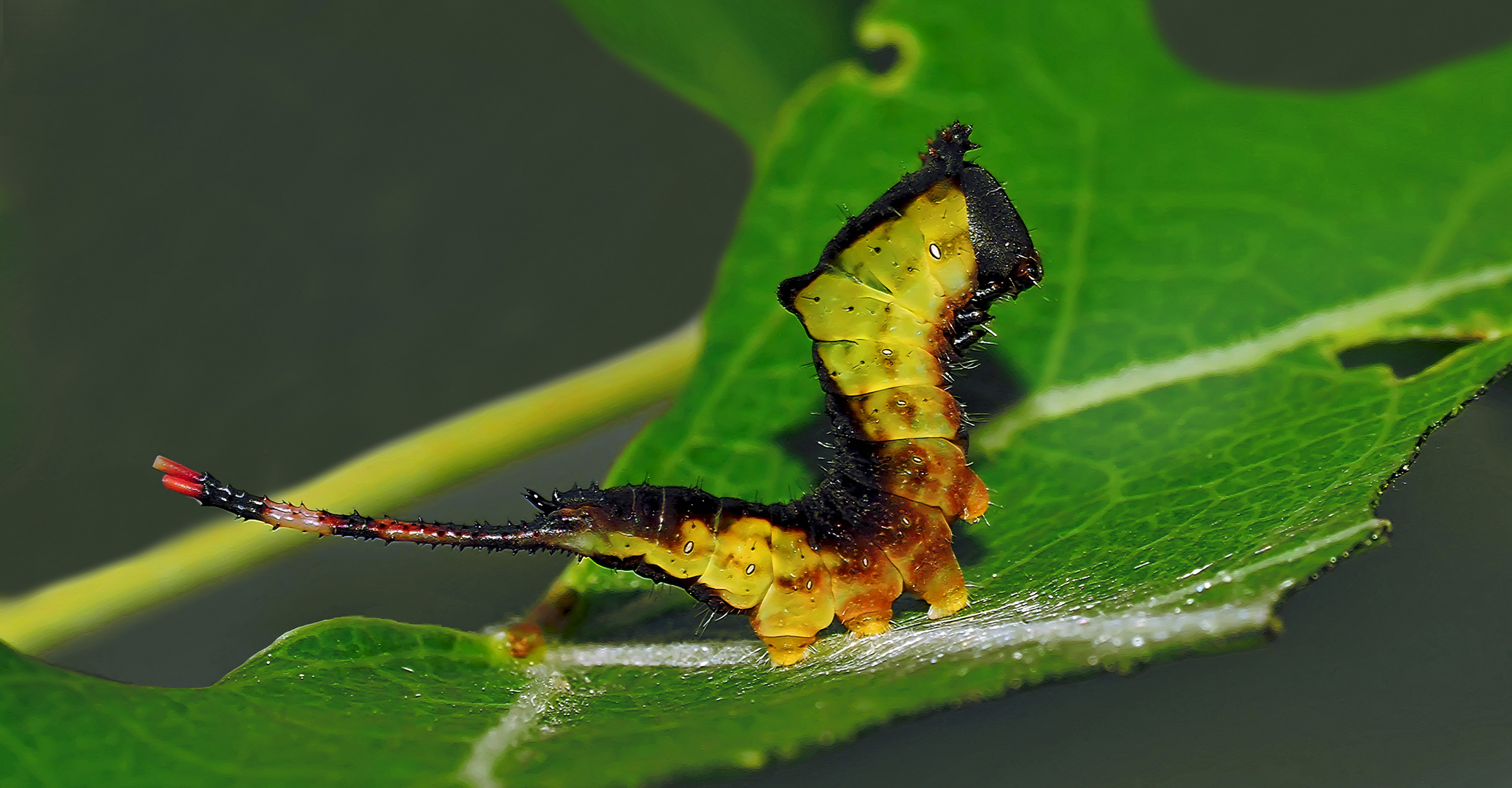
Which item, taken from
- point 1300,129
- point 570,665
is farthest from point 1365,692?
point 570,665

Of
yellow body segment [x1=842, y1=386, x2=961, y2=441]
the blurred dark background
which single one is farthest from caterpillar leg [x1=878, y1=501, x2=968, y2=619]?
the blurred dark background

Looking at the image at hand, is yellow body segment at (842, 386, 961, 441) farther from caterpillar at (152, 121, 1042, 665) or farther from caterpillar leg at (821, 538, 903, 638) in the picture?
caterpillar leg at (821, 538, 903, 638)

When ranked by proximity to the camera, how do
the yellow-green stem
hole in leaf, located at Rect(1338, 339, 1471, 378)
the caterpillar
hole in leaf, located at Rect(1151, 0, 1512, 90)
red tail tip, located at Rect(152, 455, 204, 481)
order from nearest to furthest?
red tail tip, located at Rect(152, 455, 204, 481) < the caterpillar < hole in leaf, located at Rect(1338, 339, 1471, 378) < the yellow-green stem < hole in leaf, located at Rect(1151, 0, 1512, 90)

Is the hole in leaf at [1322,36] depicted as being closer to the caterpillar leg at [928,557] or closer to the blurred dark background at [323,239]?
the blurred dark background at [323,239]

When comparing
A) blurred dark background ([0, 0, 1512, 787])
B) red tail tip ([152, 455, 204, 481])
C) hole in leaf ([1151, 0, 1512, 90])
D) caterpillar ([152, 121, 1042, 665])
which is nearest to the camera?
red tail tip ([152, 455, 204, 481])

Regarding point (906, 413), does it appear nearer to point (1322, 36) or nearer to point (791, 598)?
point (791, 598)

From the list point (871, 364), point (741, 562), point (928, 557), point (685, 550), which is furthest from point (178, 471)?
point (928, 557)

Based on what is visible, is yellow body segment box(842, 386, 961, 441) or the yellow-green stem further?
the yellow-green stem
